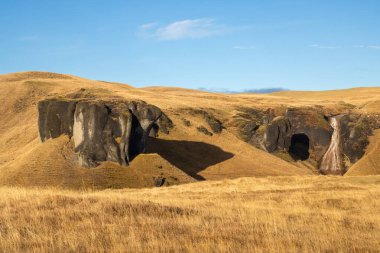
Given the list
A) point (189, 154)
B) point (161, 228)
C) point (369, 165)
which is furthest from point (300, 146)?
point (161, 228)

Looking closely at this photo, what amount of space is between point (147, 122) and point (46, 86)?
6497 cm

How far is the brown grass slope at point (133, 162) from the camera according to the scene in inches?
1895

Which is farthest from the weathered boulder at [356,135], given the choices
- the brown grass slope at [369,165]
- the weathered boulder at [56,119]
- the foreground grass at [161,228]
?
the foreground grass at [161,228]

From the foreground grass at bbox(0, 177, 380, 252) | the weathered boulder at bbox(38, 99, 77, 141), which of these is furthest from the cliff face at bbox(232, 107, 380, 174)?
the foreground grass at bbox(0, 177, 380, 252)

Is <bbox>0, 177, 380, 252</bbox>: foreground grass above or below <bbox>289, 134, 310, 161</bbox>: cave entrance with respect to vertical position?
above

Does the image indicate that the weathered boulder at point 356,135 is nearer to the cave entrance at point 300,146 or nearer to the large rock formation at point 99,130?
the cave entrance at point 300,146

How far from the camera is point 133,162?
52.3 m

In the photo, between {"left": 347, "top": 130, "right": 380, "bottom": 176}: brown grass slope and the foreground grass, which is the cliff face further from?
the foreground grass

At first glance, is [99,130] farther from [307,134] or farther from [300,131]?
[307,134]

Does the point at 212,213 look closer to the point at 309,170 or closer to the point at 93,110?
the point at 93,110

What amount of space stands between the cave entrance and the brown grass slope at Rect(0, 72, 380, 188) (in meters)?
5.67

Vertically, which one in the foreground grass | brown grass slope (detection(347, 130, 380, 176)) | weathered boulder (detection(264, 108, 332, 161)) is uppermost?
the foreground grass

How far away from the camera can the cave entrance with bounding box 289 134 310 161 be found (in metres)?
82.6

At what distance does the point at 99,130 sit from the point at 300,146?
4287 centimetres
